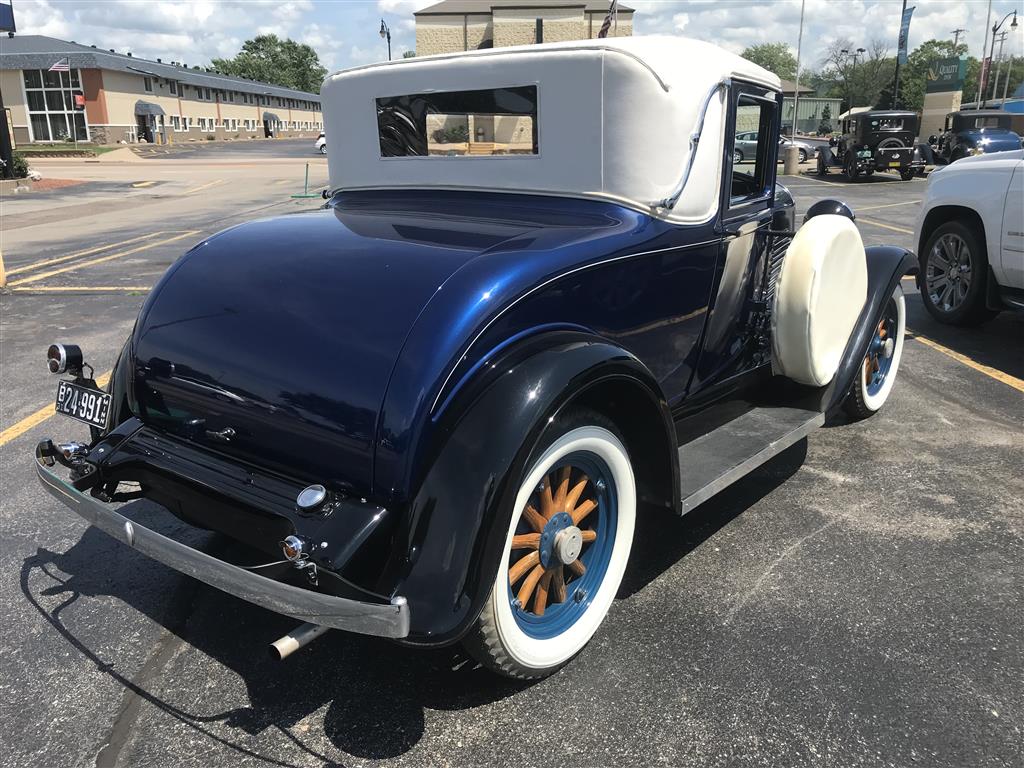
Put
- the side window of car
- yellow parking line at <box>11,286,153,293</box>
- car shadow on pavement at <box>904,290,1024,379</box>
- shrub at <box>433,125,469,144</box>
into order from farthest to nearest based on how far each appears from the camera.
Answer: yellow parking line at <box>11,286,153,293</box> → car shadow on pavement at <box>904,290,1024,379</box> → the side window of car → shrub at <box>433,125,469,144</box>

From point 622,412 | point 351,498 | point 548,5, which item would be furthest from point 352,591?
point 548,5

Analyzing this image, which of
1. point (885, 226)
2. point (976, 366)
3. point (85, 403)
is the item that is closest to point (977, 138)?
point (885, 226)

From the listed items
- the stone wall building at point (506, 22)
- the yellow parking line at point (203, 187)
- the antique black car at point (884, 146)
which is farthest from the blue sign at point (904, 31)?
the yellow parking line at point (203, 187)

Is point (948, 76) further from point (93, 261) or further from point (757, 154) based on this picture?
point (757, 154)

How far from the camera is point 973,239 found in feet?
19.9

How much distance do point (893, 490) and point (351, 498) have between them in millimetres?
2848

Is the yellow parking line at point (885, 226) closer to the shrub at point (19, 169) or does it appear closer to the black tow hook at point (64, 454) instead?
the black tow hook at point (64, 454)

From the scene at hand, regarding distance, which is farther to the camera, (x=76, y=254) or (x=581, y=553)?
(x=76, y=254)

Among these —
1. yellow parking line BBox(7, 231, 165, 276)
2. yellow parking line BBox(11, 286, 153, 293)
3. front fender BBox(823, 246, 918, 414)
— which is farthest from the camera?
yellow parking line BBox(7, 231, 165, 276)

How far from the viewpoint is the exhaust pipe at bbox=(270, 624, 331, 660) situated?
79.2 inches

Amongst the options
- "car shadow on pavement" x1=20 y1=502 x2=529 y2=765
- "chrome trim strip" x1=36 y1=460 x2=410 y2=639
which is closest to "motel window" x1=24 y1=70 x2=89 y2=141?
"car shadow on pavement" x1=20 y1=502 x2=529 y2=765

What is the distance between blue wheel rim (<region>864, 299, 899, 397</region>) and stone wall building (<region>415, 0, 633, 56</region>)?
42.3 meters

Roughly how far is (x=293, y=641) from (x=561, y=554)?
A: 0.84 m

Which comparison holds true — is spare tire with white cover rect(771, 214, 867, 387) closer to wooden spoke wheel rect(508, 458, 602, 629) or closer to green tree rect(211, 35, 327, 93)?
wooden spoke wheel rect(508, 458, 602, 629)
